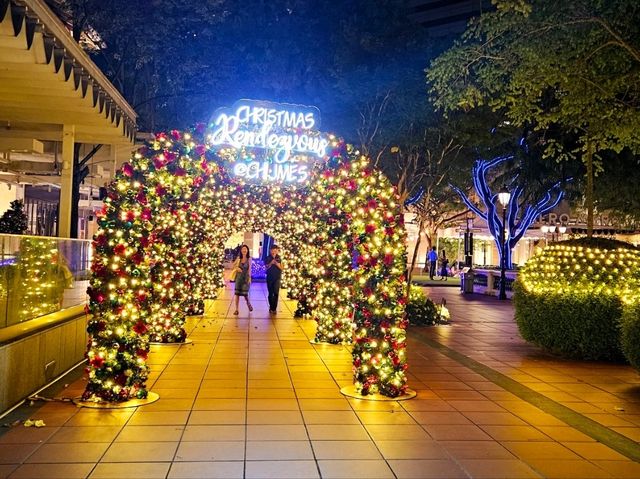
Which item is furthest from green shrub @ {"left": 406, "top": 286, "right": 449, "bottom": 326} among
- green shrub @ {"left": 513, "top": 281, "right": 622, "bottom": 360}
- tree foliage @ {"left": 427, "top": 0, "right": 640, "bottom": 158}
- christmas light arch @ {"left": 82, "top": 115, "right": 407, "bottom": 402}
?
tree foliage @ {"left": 427, "top": 0, "right": 640, "bottom": 158}

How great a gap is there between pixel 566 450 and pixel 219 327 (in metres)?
9.51

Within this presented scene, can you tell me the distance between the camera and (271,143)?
43.9ft

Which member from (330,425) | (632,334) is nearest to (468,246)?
(632,334)

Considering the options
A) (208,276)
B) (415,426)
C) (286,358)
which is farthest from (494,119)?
(415,426)

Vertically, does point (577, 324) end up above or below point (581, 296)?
below

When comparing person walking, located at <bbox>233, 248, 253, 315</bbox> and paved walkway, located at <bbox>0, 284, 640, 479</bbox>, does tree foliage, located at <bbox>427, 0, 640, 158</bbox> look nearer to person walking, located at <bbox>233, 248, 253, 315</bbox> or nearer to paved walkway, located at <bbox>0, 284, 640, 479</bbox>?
paved walkway, located at <bbox>0, 284, 640, 479</bbox>

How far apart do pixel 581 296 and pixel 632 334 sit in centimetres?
198

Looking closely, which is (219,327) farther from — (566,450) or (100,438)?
(566,450)

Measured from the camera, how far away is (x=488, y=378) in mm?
9539

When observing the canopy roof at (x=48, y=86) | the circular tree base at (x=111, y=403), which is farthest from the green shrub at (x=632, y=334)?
the canopy roof at (x=48, y=86)

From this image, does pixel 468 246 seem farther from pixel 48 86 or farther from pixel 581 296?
pixel 48 86

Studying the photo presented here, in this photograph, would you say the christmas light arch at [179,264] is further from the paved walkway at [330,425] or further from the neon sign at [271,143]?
the neon sign at [271,143]

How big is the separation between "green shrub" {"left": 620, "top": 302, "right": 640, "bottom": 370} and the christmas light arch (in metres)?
3.11

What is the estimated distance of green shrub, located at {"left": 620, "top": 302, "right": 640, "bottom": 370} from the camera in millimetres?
8875
